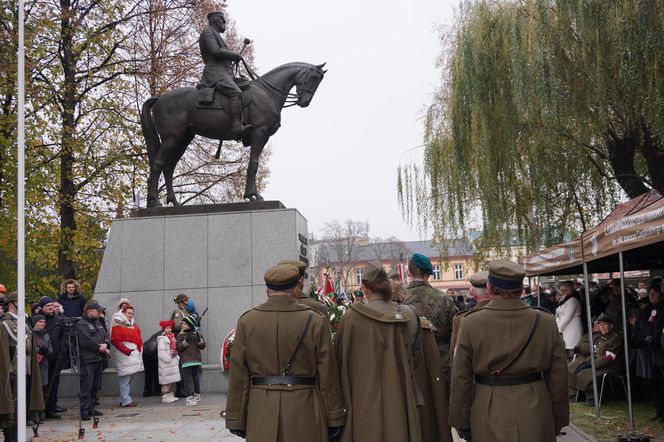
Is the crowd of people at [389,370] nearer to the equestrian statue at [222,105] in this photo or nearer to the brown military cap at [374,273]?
the brown military cap at [374,273]

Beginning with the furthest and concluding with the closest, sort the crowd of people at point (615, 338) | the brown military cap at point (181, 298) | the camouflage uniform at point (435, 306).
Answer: the brown military cap at point (181, 298)
the crowd of people at point (615, 338)
the camouflage uniform at point (435, 306)

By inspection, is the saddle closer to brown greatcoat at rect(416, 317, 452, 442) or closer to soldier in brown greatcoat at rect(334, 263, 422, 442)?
brown greatcoat at rect(416, 317, 452, 442)

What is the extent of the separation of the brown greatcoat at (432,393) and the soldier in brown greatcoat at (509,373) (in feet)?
1.97

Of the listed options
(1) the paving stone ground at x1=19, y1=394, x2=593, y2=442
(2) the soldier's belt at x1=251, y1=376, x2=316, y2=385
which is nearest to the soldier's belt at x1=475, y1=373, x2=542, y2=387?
(2) the soldier's belt at x1=251, y1=376, x2=316, y2=385

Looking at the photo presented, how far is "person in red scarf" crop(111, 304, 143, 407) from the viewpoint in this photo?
10.3 m

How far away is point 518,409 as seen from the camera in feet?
14.1

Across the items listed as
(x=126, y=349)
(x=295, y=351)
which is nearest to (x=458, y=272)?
(x=126, y=349)

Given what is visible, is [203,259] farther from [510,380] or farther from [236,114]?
[510,380]

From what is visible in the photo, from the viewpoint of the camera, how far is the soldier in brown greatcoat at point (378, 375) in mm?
4512

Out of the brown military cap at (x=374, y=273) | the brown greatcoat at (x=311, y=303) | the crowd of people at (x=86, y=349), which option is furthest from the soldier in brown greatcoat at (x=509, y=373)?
the crowd of people at (x=86, y=349)

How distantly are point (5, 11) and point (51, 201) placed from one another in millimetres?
5581

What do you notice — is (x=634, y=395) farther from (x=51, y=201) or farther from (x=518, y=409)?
(x=51, y=201)

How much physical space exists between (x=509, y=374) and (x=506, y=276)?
25.6 inches

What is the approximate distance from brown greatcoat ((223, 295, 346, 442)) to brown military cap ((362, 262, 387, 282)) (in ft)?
1.70
